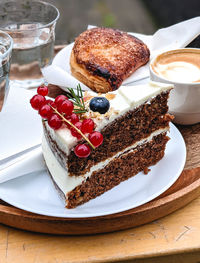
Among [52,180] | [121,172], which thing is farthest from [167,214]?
[52,180]

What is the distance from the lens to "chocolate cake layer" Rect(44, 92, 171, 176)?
153 centimetres

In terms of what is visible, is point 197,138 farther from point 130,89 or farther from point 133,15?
point 133,15

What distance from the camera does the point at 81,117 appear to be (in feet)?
5.00

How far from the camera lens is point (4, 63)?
188cm

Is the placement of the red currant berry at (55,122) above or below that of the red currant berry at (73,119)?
below

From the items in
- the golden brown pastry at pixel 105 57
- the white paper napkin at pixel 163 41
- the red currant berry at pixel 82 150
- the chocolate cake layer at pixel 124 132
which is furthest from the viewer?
the white paper napkin at pixel 163 41

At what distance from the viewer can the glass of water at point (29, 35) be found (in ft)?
7.34

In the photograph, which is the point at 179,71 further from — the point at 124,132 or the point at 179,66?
the point at 124,132

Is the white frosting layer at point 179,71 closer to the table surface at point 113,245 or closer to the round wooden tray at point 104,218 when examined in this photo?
the round wooden tray at point 104,218

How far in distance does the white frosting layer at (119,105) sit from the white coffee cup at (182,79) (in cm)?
29

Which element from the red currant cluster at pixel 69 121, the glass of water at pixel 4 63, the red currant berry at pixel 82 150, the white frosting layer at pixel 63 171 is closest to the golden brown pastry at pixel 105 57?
the glass of water at pixel 4 63

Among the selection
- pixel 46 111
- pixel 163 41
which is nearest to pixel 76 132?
pixel 46 111

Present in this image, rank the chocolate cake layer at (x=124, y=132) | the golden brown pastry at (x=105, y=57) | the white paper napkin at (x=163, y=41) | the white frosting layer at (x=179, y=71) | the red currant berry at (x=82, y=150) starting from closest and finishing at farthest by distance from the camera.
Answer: the red currant berry at (x=82, y=150) → the chocolate cake layer at (x=124, y=132) → the white frosting layer at (x=179, y=71) → the golden brown pastry at (x=105, y=57) → the white paper napkin at (x=163, y=41)

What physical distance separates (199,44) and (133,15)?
2.68 meters
